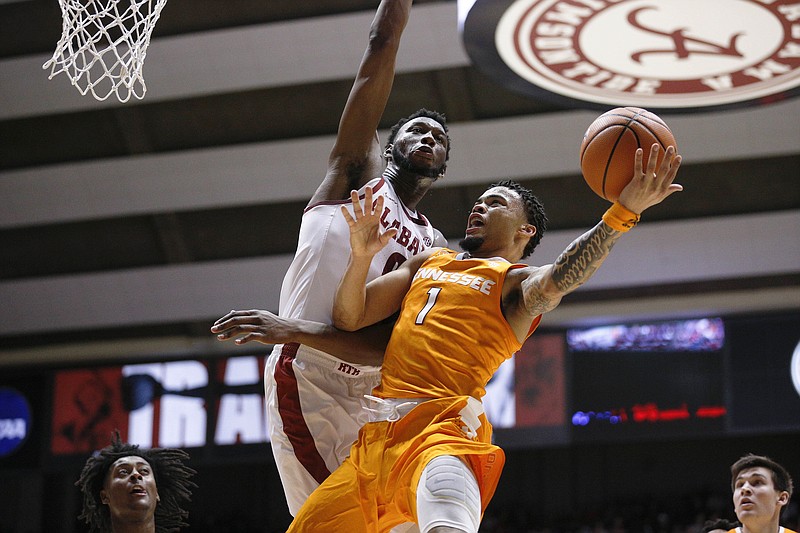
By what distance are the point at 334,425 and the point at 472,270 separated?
83cm

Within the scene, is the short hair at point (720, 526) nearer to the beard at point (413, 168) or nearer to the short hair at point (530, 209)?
the short hair at point (530, 209)

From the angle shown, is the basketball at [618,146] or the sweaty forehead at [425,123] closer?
the basketball at [618,146]

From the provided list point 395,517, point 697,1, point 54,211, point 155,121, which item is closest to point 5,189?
point 54,211

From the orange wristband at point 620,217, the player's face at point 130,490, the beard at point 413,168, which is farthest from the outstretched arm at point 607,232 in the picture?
the player's face at point 130,490

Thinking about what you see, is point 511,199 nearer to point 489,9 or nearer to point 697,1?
point 489,9

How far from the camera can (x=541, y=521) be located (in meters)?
13.2

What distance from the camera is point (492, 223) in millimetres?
4172

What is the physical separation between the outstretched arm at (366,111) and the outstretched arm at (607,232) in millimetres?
1073

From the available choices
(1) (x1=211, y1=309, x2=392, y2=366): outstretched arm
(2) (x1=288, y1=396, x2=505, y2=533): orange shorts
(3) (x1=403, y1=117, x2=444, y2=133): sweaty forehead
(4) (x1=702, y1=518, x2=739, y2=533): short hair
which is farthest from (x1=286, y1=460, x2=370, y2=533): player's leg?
(4) (x1=702, y1=518, x2=739, y2=533): short hair

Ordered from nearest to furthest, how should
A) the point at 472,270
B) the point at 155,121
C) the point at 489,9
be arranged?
the point at 472,270 < the point at 489,9 < the point at 155,121

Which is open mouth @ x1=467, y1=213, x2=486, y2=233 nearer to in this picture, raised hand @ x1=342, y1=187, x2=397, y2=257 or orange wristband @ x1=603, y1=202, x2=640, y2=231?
raised hand @ x1=342, y1=187, x2=397, y2=257

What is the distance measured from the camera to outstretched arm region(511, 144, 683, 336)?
3.45 m

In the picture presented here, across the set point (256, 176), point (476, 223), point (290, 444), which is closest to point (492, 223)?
point (476, 223)

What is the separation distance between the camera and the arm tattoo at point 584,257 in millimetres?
3525
